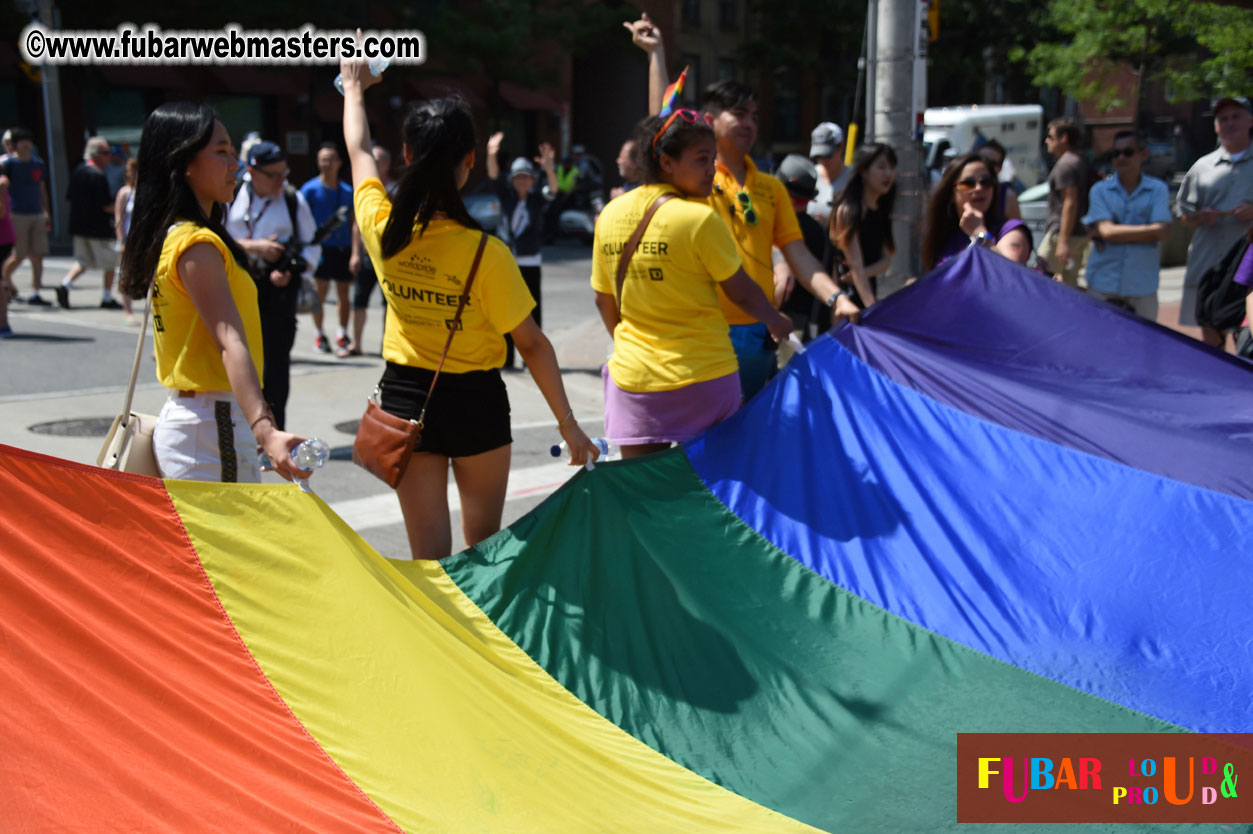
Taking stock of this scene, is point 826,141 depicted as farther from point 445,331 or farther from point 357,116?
point 445,331

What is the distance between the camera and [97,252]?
1627 centimetres

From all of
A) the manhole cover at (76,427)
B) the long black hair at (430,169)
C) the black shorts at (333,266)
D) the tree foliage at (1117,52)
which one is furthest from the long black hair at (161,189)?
the tree foliage at (1117,52)

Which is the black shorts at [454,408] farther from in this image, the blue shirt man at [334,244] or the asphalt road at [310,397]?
the blue shirt man at [334,244]

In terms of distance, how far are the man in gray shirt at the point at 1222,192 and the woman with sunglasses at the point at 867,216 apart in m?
2.10

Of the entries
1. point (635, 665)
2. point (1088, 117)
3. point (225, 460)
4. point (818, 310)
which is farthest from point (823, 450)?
point (1088, 117)

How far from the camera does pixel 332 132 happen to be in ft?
123

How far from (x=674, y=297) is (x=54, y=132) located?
940 inches

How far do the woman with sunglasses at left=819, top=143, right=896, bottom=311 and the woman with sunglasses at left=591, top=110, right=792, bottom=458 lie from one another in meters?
3.81

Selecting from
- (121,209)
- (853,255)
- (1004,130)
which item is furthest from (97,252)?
(1004,130)

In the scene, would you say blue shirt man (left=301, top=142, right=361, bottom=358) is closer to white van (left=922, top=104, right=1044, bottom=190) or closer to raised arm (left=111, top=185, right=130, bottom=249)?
raised arm (left=111, top=185, right=130, bottom=249)

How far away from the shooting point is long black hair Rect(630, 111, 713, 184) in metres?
4.86

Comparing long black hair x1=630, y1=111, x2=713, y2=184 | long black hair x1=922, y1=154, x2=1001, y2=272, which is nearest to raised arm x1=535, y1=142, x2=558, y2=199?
long black hair x1=922, y1=154, x2=1001, y2=272

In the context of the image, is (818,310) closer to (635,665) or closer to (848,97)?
(635,665)

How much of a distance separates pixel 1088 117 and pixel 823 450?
64581mm
